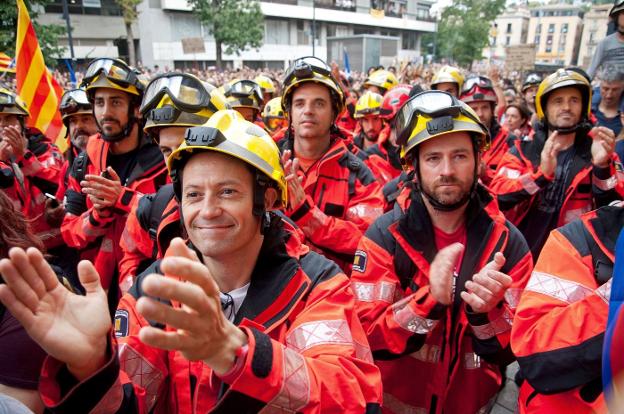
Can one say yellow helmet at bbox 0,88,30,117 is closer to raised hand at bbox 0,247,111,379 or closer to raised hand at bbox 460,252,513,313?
raised hand at bbox 0,247,111,379

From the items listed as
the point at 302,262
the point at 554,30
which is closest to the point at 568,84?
the point at 302,262

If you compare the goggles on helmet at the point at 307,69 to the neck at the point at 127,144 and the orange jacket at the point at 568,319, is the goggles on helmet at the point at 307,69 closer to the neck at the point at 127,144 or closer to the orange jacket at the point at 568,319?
the neck at the point at 127,144

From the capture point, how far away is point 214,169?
6.83 ft

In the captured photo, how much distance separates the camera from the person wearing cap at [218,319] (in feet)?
4.54

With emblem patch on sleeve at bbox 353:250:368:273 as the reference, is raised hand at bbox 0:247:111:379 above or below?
above

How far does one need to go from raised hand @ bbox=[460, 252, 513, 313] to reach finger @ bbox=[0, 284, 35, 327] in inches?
74.4

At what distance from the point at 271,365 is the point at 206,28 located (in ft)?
163

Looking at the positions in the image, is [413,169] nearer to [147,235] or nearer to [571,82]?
[147,235]

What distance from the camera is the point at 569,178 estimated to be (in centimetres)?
428

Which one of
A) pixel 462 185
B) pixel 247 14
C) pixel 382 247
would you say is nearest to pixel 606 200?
pixel 462 185

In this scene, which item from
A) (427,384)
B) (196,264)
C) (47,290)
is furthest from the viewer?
(427,384)

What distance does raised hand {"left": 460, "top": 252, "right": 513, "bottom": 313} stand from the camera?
2131mm

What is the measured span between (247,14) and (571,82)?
4056 centimetres

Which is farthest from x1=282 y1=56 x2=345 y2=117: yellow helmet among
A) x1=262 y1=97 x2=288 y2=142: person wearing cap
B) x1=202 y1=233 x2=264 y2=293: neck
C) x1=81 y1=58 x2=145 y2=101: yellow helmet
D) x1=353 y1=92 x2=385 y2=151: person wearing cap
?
x1=262 y1=97 x2=288 y2=142: person wearing cap
